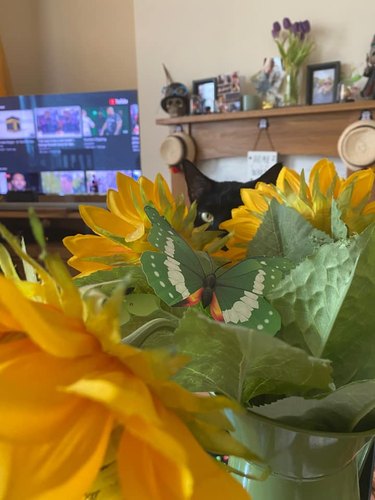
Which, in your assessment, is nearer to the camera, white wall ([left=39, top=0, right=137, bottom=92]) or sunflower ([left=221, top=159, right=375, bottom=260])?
sunflower ([left=221, top=159, right=375, bottom=260])

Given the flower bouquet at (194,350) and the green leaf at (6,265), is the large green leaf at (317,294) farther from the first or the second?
the green leaf at (6,265)

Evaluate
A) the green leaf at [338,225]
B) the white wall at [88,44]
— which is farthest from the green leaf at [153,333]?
the white wall at [88,44]

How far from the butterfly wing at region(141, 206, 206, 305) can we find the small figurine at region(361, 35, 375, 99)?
1586 millimetres

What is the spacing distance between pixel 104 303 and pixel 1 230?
0.14 ft

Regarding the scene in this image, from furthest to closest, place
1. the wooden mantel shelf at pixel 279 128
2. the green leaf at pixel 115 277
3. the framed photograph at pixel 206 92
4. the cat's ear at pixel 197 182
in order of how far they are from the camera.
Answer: the framed photograph at pixel 206 92 < the wooden mantel shelf at pixel 279 128 < the cat's ear at pixel 197 182 < the green leaf at pixel 115 277

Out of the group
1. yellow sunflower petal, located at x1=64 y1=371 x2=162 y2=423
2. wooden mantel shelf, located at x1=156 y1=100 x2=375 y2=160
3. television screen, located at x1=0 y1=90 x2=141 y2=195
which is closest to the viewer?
yellow sunflower petal, located at x1=64 y1=371 x2=162 y2=423

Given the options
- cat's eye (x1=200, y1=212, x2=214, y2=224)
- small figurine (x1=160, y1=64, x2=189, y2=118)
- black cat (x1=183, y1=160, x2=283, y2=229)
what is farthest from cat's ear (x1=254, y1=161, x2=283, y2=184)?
small figurine (x1=160, y1=64, x2=189, y2=118)

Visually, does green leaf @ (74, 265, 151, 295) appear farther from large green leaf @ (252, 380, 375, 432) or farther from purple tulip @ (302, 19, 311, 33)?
purple tulip @ (302, 19, 311, 33)

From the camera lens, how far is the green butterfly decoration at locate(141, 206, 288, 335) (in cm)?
19

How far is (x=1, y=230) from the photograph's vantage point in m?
0.14

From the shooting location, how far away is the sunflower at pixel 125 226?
25cm

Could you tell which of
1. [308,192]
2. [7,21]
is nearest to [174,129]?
[7,21]

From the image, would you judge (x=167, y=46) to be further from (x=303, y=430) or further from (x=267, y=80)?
(x=303, y=430)

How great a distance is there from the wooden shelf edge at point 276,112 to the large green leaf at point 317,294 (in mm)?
1525
